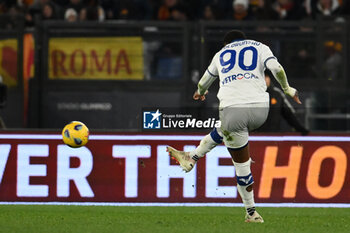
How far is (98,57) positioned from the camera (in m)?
16.0

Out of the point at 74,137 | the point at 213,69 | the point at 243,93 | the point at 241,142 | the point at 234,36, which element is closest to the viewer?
the point at 243,93

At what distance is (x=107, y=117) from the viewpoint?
16062 mm

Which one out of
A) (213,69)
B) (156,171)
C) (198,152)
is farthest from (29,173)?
(213,69)

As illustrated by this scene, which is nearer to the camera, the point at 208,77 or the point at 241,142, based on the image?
the point at 241,142

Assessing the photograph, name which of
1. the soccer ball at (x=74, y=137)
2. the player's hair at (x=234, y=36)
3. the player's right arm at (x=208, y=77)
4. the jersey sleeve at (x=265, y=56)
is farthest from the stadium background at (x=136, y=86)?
the jersey sleeve at (x=265, y=56)

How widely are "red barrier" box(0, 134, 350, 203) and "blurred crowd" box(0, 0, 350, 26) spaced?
4.23m

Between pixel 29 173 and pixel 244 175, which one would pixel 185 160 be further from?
pixel 29 173

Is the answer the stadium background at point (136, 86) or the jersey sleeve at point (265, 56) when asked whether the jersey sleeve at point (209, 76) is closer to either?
the jersey sleeve at point (265, 56)

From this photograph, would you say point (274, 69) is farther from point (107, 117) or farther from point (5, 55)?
point (5, 55)

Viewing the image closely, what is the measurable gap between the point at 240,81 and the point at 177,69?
499cm
